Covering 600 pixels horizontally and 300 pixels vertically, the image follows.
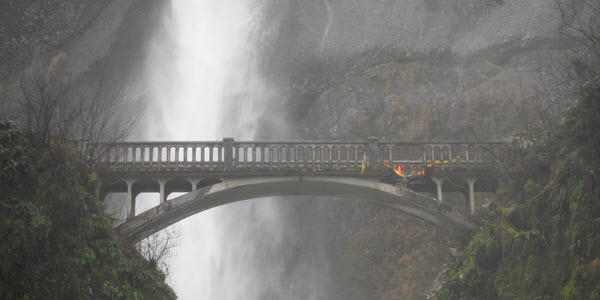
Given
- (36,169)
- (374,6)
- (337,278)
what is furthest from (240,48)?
(36,169)

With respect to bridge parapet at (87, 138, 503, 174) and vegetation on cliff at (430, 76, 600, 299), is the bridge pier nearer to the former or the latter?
bridge parapet at (87, 138, 503, 174)

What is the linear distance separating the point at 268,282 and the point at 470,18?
25.3 metres

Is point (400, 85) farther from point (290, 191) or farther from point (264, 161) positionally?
point (264, 161)

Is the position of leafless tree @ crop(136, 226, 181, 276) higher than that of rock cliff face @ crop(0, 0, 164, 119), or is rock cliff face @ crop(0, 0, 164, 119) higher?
rock cliff face @ crop(0, 0, 164, 119)

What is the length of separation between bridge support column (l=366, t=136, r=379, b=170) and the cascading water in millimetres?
19173

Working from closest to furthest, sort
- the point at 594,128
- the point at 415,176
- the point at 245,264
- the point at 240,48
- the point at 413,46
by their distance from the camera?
the point at 594,128 → the point at 415,176 → the point at 245,264 → the point at 413,46 → the point at 240,48

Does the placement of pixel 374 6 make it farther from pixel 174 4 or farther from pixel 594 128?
pixel 594 128

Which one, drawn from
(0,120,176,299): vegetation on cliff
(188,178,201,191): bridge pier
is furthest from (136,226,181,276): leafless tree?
(188,178,201,191): bridge pier

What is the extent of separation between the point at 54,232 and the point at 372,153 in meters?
13.0

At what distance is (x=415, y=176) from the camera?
26.2 metres

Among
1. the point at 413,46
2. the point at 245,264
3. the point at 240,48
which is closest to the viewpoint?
the point at 245,264

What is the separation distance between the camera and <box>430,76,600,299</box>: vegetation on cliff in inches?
681

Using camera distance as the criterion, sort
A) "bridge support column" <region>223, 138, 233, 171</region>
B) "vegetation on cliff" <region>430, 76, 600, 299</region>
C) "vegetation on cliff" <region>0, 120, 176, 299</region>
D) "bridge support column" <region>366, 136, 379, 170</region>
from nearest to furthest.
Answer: "vegetation on cliff" <region>430, 76, 600, 299</region>
"vegetation on cliff" <region>0, 120, 176, 299</region>
"bridge support column" <region>223, 138, 233, 171</region>
"bridge support column" <region>366, 136, 379, 170</region>

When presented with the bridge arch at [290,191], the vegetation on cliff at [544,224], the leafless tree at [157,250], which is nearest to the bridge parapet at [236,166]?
the bridge arch at [290,191]
